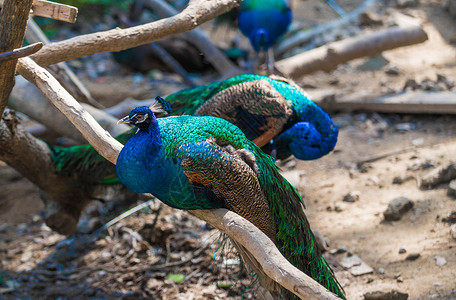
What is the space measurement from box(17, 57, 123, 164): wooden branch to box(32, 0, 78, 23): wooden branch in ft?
0.89

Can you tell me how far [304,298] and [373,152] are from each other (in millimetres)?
3166

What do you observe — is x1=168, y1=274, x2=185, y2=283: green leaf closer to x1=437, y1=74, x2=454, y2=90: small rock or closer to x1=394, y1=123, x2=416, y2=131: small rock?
x1=394, y1=123, x2=416, y2=131: small rock

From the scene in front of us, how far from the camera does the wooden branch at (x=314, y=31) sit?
702 cm

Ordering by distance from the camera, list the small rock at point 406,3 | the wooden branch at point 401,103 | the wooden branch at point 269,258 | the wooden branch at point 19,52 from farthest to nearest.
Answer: the small rock at point 406,3, the wooden branch at point 401,103, the wooden branch at point 19,52, the wooden branch at point 269,258

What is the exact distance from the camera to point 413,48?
6.89 metres

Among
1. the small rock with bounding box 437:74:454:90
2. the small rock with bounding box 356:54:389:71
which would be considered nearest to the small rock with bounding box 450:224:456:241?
the small rock with bounding box 437:74:454:90

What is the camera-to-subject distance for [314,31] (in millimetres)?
7398

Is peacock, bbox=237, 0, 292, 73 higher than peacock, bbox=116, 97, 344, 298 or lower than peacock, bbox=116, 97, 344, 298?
lower

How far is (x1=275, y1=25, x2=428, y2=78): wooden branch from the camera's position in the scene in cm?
554

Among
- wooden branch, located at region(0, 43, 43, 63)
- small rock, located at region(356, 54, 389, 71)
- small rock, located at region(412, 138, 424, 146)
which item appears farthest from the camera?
small rock, located at region(356, 54, 389, 71)

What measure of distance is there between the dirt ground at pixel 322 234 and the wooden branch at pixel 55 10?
4.95ft

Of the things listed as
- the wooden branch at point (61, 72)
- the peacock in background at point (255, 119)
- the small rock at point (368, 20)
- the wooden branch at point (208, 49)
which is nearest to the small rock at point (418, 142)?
the peacock in background at point (255, 119)

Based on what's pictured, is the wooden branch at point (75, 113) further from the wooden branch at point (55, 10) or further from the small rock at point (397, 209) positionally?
the small rock at point (397, 209)

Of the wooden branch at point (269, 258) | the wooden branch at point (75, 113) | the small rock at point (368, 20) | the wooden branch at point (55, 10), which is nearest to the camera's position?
the wooden branch at point (269, 258)
